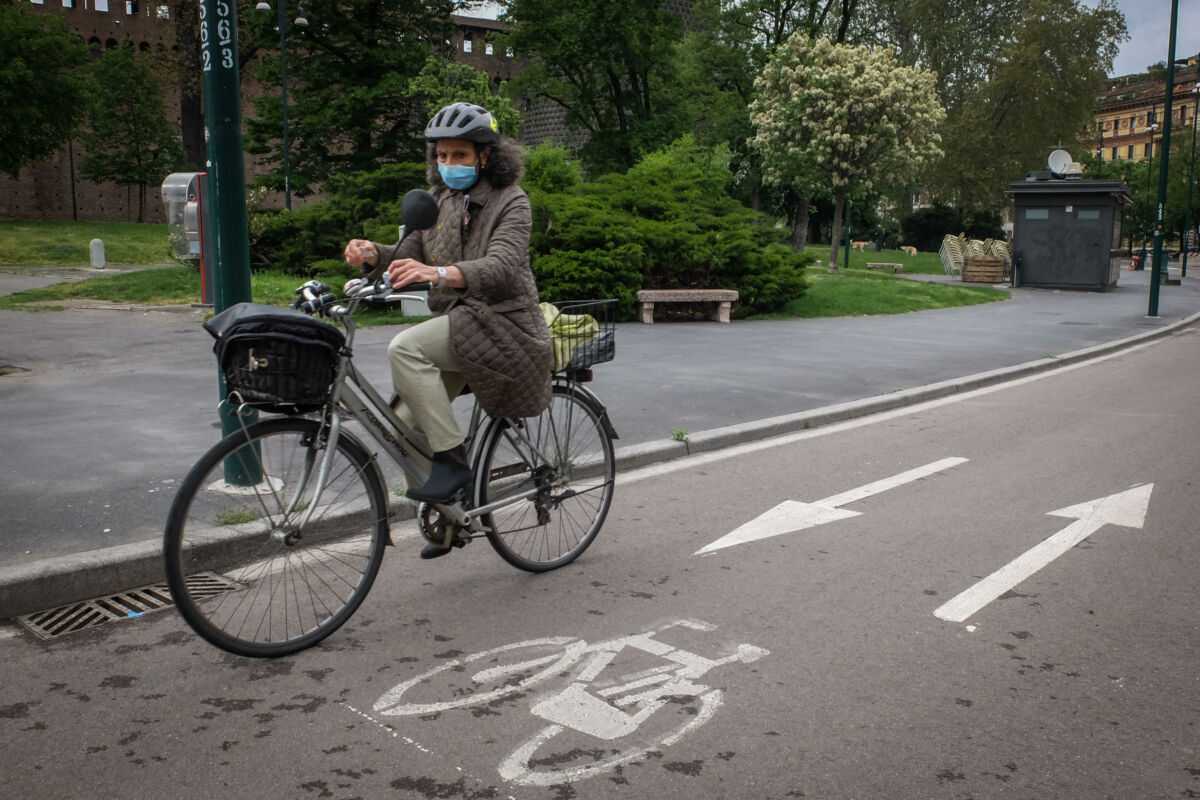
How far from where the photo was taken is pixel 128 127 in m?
54.1

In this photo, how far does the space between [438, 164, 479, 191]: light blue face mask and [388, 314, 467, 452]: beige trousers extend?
55cm

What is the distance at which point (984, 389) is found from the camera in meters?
11.7

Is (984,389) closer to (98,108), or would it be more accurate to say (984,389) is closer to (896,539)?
(896,539)

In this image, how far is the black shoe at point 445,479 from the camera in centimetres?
421

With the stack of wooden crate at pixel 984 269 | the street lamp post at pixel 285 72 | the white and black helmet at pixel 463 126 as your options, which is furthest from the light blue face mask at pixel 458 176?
the stack of wooden crate at pixel 984 269

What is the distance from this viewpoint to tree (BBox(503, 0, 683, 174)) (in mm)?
36781

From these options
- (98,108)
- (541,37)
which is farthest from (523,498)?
(98,108)

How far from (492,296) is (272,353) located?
964 mm

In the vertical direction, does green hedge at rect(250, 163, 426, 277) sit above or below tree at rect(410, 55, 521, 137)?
below

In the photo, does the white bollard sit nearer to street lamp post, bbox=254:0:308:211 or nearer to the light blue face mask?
street lamp post, bbox=254:0:308:211

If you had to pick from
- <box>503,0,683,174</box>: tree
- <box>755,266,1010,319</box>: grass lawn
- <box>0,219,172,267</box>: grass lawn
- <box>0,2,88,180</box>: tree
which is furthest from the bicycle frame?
<box>0,2,88,180</box>: tree

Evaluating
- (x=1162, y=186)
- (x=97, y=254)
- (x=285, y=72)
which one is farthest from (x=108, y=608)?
(x=285, y=72)

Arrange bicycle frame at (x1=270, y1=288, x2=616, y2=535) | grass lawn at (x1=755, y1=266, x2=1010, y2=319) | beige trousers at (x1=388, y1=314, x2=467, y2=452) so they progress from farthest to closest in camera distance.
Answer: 1. grass lawn at (x1=755, y1=266, x2=1010, y2=319)
2. beige trousers at (x1=388, y1=314, x2=467, y2=452)
3. bicycle frame at (x1=270, y1=288, x2=616, y2=535)

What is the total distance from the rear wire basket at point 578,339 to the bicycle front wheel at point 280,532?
3.52ft
